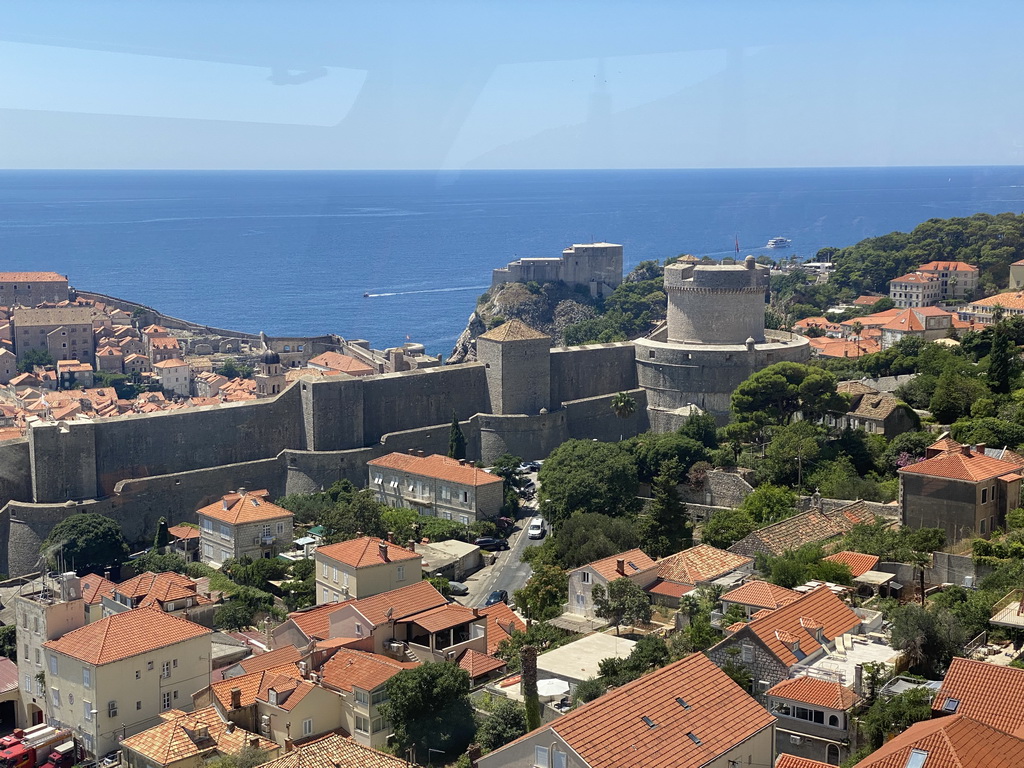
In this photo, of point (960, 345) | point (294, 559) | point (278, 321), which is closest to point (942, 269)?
point (960, 345)

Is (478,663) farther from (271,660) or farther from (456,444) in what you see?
(456,444)

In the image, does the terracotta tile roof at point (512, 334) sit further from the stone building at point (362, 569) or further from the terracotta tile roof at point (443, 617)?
the terracotta tile roof at point (443, 617)

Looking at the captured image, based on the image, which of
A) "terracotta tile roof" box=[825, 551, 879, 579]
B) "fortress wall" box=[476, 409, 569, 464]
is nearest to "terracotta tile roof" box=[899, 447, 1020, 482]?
"terracotta tile roof" box=[825, 551, 879, 579]

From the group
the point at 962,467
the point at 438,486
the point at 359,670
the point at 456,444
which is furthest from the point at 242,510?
the point at 962,467

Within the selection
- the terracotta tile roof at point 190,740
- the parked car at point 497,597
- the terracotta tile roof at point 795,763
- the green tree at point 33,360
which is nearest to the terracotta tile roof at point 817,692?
the terracotta tile roof at point 795,763

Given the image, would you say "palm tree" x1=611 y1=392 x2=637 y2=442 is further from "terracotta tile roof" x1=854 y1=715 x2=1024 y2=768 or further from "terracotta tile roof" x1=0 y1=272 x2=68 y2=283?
"terracotta tile roof" x1=0 y1=272 x2=68 y2=283

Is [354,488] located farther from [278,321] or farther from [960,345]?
[278,321]
